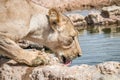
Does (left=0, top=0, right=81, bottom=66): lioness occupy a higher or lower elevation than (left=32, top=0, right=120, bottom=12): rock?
higher

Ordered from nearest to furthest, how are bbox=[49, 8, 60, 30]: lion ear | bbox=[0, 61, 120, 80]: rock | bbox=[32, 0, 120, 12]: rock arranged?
bbox=[0, 61, 120, 80]: rock
bbox=[49, 8, 60, 30]: lion ear
bbox=[32, 0, 120, 12]: rock

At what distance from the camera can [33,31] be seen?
7.36m

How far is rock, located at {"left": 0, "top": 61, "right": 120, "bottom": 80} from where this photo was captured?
18.9ft

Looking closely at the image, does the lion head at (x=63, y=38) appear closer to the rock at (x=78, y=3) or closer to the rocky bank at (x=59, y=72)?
the rocky bank at (x=59, y=72)

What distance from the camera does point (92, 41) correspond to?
17.8m

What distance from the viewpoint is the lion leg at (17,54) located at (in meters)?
6.77

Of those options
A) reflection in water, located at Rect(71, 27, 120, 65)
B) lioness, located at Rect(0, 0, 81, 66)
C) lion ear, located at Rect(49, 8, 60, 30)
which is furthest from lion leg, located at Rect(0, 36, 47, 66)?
reflection in water, located at Rect(71, 27, 120, 65)

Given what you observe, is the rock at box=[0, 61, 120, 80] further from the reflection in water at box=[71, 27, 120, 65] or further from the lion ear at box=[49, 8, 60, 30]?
the reflection in water at box=[71, 27, 120, 65]

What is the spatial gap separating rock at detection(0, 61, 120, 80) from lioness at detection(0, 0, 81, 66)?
238mm

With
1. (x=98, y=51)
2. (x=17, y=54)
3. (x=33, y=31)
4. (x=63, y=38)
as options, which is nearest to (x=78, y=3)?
(x=98, y=51)

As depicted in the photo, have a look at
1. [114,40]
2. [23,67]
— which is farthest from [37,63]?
[114,40]

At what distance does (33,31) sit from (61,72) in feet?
4.90

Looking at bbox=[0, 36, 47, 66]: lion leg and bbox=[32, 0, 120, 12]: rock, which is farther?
bbox=[32, 0, 120, 12]: rock

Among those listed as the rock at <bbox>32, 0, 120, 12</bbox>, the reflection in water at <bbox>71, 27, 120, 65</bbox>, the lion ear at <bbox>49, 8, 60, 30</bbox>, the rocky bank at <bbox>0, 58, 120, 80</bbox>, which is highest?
the lion ear at <bbox>49, 8, 60, 30</bbox>
